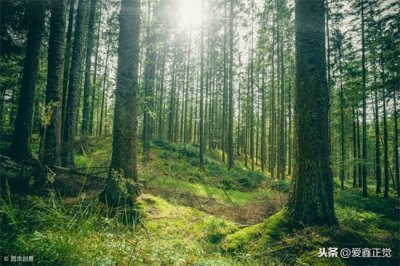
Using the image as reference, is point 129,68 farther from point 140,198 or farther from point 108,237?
point 108,237

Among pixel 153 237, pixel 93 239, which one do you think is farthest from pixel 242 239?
pixel 93 239

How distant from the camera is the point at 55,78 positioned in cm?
746

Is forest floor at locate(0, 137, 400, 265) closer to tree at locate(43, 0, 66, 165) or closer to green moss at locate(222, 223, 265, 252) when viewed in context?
green moss at locate(222, 223, 265, 252)

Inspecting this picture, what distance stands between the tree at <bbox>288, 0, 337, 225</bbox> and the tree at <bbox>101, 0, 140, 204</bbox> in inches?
145

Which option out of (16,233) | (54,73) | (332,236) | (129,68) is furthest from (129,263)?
(54,73)

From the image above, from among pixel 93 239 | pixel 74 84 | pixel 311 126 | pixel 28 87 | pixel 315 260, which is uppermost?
pixel 74 84

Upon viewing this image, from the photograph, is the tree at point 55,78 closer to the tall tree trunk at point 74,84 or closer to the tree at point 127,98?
the tree at point 127,98

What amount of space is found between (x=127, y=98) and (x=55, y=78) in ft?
8.90

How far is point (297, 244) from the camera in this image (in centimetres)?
418

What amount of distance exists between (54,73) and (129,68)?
2656 mm

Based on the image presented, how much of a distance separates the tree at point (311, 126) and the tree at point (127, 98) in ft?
12.1

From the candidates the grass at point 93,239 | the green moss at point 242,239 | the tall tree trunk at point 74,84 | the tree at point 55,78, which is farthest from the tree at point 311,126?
the tall tree trunk at point 74,84

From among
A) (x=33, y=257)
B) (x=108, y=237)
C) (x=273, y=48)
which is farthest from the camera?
(x=273, y=48)

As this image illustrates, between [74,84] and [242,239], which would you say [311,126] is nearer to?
[242,239]
